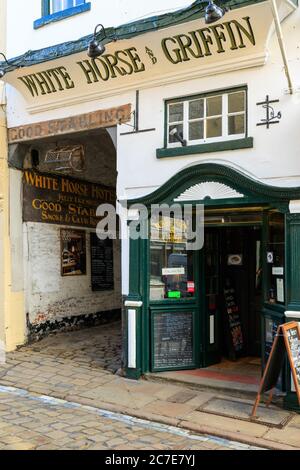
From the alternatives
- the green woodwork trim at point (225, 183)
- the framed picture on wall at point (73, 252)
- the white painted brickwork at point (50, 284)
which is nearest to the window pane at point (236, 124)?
the green woodwork trim at point (225, 183)

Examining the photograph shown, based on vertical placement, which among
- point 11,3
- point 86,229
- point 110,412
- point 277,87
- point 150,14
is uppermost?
point 11,3

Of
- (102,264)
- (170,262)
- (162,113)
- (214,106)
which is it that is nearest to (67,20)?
(162,113)

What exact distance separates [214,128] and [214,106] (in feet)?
1.01

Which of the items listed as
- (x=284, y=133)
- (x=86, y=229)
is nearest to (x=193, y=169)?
(x=284, y=133)

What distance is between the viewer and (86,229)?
10.7m

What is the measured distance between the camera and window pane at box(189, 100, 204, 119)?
6969mm

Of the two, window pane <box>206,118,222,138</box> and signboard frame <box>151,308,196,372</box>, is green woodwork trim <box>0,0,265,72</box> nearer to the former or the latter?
window pane <box>206,118,222,138</box>

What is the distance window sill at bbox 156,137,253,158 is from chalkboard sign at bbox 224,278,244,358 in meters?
2.44

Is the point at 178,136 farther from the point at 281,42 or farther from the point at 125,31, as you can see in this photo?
the point at 281,42

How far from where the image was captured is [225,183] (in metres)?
6.52

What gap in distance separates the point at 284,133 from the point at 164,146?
176 cm
